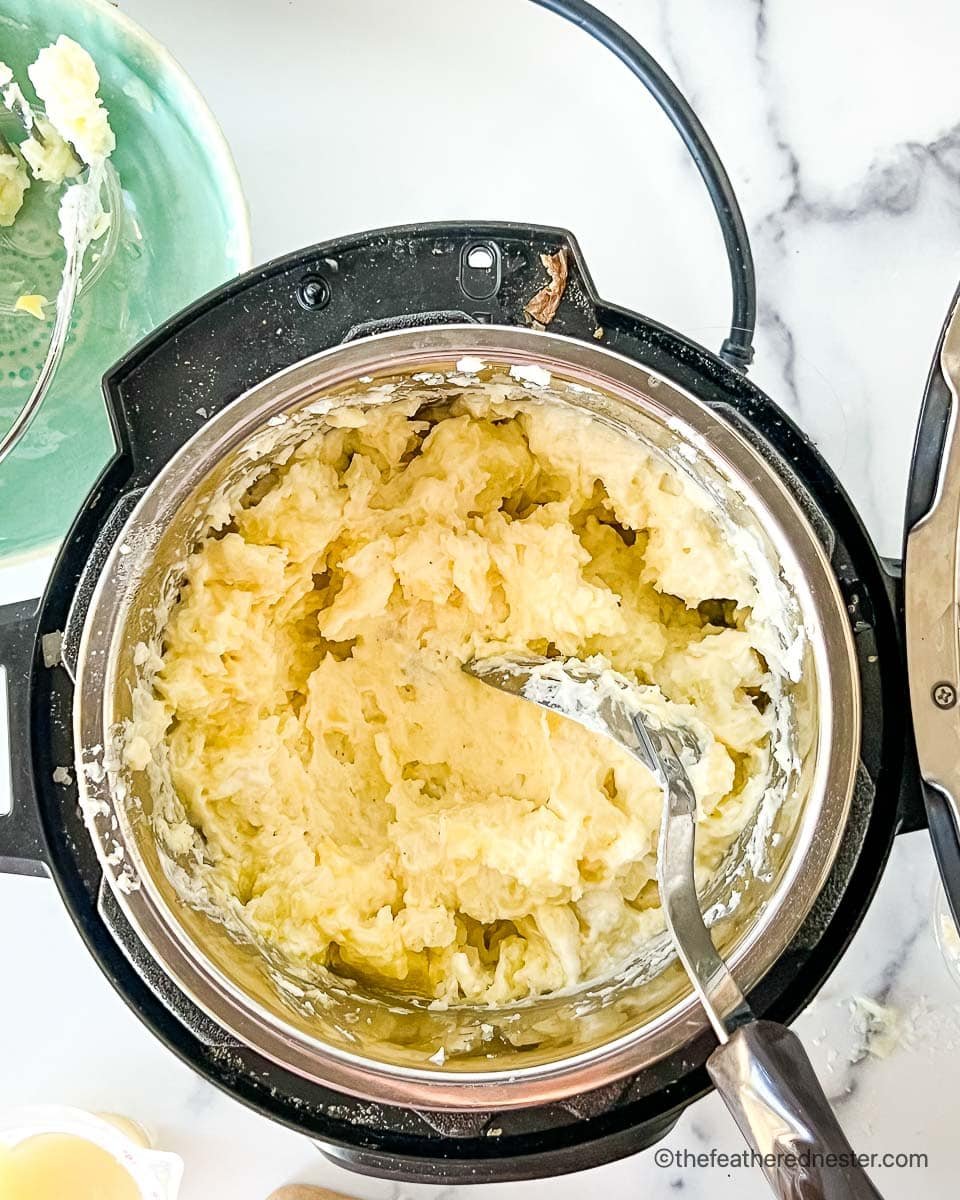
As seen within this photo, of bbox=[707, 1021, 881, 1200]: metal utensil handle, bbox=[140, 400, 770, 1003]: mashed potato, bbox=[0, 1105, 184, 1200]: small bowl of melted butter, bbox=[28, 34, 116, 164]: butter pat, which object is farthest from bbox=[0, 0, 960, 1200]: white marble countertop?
bbox=[707, 1021, 881, 1200]: metal utensil handle

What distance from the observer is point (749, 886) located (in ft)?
2.59

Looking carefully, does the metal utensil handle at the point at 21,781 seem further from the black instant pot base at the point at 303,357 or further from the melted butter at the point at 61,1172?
the melted butter at the point at 61,1172

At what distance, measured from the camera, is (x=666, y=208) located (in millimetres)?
1021

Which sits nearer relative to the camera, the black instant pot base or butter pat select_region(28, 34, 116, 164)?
the black instant pot base

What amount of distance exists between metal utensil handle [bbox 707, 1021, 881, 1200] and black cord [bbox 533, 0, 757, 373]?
0.54 metres

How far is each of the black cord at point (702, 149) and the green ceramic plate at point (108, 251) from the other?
33 centimetres

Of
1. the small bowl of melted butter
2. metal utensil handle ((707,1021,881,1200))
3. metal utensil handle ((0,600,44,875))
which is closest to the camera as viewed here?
metal utensil handle ((707,1021,881,1200))

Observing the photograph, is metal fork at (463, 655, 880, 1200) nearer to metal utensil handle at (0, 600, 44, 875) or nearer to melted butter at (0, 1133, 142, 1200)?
metal utensil handle at (0, 600, 44, 875)

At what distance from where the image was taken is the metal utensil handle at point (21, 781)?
0.73 metres

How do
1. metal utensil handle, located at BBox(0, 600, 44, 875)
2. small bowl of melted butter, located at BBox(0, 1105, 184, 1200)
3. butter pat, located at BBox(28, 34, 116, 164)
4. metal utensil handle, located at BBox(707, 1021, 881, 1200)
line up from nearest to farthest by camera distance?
1. metal utensil handle, located at BBox(707, 1021, 881, 1200)
2. metal utensil handle, located at BBox(0, 600, 44, 875)
3. butter pat, located at BBox(28, 34, 116, 164)
4. small bowl of melted butter, located at BBox(0, 1105, 184, 1200)

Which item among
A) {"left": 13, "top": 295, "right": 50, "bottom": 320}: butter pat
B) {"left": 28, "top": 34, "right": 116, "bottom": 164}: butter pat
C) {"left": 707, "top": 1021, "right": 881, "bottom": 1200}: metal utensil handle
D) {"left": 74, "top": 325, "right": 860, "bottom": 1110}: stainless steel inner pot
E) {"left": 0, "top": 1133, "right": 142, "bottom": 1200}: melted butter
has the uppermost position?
{"left": 28, "top": 34, "right": 116, "bottom": 164}: butter pat

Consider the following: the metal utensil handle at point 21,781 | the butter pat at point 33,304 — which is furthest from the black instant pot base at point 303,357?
the butter pat at point 33,304

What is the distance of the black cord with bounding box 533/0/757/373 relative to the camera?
0.94 metres

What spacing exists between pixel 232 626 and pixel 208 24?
0.59 meters
